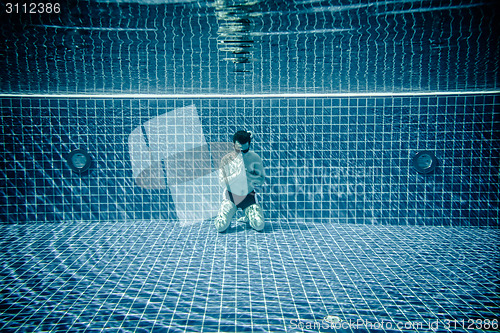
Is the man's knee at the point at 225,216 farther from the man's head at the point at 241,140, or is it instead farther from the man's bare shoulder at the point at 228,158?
Answer: the man's head at the point at 241,140

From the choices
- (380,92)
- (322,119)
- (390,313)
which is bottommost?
(390,313)

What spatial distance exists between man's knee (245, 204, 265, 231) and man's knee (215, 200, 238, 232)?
0.63ft

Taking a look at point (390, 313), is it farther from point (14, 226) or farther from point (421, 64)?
point (14, 226)

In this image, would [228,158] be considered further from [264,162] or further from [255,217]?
[255,217]

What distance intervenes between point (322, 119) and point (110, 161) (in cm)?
292

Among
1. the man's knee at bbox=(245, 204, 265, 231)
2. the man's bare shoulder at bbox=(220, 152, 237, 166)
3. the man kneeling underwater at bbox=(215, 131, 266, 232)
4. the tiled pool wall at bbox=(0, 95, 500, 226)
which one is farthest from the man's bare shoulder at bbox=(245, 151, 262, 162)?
the man's knee at bbox=(245, 204, 265, 231)

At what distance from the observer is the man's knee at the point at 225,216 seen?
300 cm

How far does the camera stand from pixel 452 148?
3.43 meters

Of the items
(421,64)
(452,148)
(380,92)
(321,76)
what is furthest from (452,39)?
(452,148)

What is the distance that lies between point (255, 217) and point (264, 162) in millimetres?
785

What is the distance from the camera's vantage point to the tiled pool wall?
341cm

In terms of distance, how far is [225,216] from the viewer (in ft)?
10.0

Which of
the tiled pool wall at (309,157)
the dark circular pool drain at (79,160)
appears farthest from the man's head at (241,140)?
the dark circular pool drain at (79,160)

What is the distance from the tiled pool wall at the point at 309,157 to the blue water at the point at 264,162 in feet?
0.06
